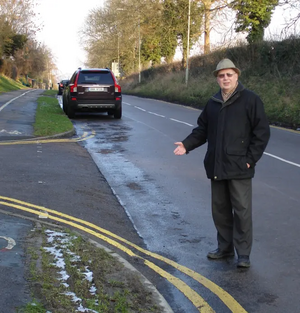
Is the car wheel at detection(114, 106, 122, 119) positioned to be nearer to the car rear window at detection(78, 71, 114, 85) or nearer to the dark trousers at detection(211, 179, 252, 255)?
the car rear window at detection(78, 71, 114, 85)

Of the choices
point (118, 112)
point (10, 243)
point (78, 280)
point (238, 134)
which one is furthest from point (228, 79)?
point (118, 112)

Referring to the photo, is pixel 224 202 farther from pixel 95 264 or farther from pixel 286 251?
pixel 95 264

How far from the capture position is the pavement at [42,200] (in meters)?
4.32

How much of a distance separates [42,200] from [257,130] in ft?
11.3

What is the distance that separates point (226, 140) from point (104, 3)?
68618 mm

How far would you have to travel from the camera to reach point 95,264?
15.5 ft

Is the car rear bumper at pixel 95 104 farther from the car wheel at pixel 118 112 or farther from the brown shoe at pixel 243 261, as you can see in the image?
the brown shoe at pixel 243 261

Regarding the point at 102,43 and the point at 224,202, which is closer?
the point at 224,202

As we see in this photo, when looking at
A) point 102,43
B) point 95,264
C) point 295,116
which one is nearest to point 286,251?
point 95,264

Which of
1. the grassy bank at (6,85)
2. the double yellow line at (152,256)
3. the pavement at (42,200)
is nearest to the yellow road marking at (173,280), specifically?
the double yellow line at (152,256)

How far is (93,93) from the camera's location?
19875 mm

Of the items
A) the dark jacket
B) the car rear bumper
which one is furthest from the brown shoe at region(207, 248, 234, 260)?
the car rear bumper

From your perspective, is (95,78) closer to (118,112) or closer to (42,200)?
(118,112)

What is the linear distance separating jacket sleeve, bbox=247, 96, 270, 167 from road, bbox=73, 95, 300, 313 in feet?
3.61
